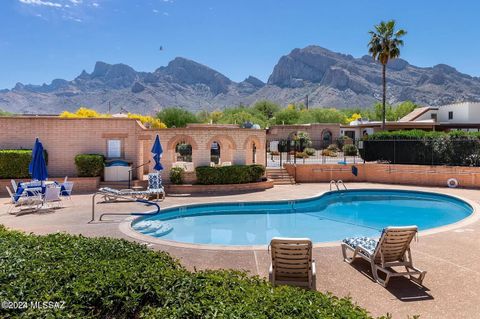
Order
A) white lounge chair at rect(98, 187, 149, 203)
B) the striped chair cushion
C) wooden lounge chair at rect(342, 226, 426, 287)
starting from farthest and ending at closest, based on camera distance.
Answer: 1. white lounge chair at rect(98, 187, 149, 203)
2. the striped chair cushion
3. wooden lounge chair at rect(342, 226, 426, 287)

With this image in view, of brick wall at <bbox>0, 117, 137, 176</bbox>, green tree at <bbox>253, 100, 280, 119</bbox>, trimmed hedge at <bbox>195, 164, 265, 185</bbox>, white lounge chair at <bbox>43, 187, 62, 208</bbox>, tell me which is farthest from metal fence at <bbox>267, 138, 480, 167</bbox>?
green tree at <bbox>253, 100, 280, 119</bbox>

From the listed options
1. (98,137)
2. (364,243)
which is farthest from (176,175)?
(364,243)

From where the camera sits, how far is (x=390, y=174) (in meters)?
22.3

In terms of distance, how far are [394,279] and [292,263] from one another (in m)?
2.33

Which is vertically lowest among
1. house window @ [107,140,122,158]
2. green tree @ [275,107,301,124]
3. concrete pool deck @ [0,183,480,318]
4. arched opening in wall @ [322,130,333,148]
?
concrete pool deck @ [0,183,480,318]

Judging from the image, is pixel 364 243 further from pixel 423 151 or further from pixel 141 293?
pixel 423 151

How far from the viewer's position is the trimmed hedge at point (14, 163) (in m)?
18.3

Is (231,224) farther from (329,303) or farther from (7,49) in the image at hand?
(7,49)

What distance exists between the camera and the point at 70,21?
97500mm

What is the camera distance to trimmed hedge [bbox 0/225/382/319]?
3.60 metres

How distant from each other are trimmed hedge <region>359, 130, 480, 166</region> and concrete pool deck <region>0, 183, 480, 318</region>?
11.2 metres

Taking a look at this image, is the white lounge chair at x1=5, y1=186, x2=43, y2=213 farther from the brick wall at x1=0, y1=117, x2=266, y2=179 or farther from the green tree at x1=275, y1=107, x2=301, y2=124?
the green tree at x1=275, y1=107, x2=301, y2=124

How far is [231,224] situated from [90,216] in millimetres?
5283

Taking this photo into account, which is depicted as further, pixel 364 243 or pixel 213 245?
pixel 213 245
